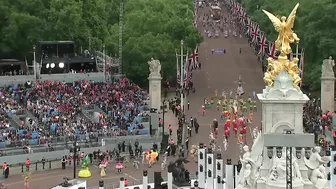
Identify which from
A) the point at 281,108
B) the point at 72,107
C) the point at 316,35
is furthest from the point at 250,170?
the point at 316,35

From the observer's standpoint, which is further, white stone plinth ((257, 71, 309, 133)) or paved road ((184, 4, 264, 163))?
paved road ((184, 4, 264, 163))

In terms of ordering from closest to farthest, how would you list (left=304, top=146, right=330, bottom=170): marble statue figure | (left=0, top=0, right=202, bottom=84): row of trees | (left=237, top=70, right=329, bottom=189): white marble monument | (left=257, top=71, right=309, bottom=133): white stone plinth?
(left=237, top=70, right=329, bottom=189): white marble monument < (left=304, top=146, right=330, bottom=170): marble statue figure < (left=257, top=71, right=309, bottom=133): white stone plinth < (left=0, top=0, right=202, bottom=84): row of trees

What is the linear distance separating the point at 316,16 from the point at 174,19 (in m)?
15.5

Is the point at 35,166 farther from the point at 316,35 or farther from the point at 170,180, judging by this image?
the point at 316,35

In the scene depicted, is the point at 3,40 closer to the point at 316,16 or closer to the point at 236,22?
the point at 316,16

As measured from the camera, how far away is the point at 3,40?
257 feet

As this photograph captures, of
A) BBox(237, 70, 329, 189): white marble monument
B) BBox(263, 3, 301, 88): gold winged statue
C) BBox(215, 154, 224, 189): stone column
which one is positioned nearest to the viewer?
BBox(237, 70, 329, 189): white marble monument

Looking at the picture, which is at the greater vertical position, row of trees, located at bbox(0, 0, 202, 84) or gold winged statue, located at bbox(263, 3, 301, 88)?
row of trees, located at bbox(0, 0, 202, 84)

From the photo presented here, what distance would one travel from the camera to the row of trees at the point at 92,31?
252 ft

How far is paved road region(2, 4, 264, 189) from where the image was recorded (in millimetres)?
45500

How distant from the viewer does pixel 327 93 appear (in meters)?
62.7

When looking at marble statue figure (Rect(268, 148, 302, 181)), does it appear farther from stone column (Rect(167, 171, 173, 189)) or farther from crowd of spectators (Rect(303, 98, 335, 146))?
crowd of spectators (Rect(303, 98, 335, 146))

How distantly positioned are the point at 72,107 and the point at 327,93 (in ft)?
68.6

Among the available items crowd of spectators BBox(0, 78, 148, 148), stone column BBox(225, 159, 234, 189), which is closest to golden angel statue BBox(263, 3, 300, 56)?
stone column BBox(225, 159, 234, 189)
